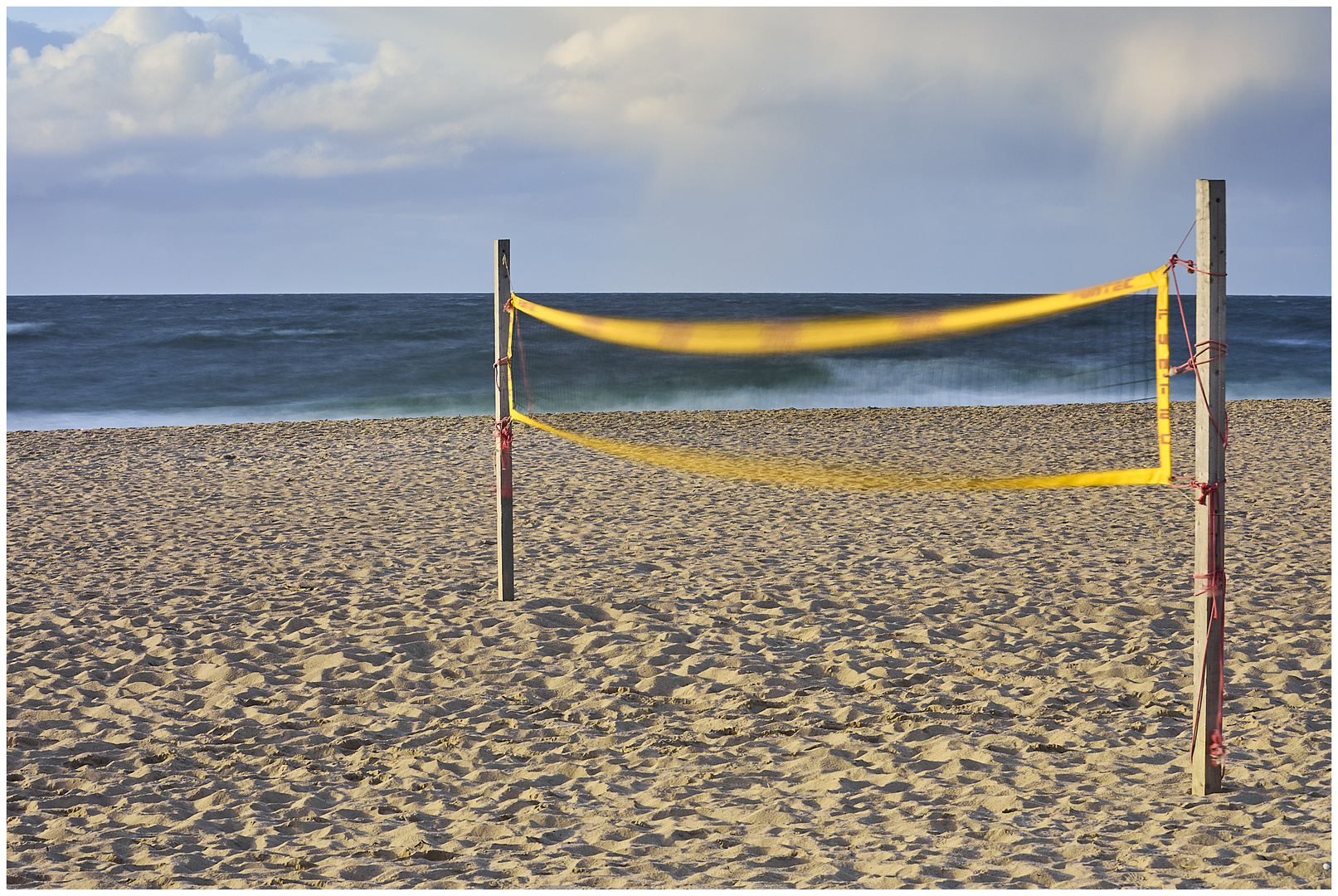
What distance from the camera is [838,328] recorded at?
4238 mm

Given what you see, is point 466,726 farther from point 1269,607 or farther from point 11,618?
point 1269,607

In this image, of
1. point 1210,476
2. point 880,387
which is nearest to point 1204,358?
point 1210,476

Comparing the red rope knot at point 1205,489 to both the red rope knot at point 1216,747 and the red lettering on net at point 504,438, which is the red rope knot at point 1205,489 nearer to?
the red rope knot at point 1216,747

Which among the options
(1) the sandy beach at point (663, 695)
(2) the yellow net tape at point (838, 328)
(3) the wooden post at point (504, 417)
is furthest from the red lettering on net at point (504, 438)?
(1) the sandy beach at point (663, 695)

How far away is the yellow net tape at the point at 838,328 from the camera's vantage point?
3816 millimetres

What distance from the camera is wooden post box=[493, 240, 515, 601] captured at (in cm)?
520

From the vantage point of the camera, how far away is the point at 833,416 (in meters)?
14.5

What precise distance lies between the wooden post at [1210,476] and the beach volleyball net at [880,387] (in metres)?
0.23

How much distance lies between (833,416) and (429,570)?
9.28 m

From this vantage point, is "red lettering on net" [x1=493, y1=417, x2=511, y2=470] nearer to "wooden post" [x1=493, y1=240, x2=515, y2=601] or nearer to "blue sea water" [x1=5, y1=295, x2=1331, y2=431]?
"wooden post" [x1=493, y1=240, x2=515, y2=601]

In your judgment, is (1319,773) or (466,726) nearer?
(1319,773)

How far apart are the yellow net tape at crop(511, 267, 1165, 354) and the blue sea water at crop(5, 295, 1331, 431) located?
6.35 meters

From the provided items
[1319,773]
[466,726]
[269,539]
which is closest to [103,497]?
[269,539]

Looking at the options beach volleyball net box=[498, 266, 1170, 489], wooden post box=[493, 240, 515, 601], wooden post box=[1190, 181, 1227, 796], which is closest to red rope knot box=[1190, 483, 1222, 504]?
wooden post box=[1190, 181, 1227, 796]
